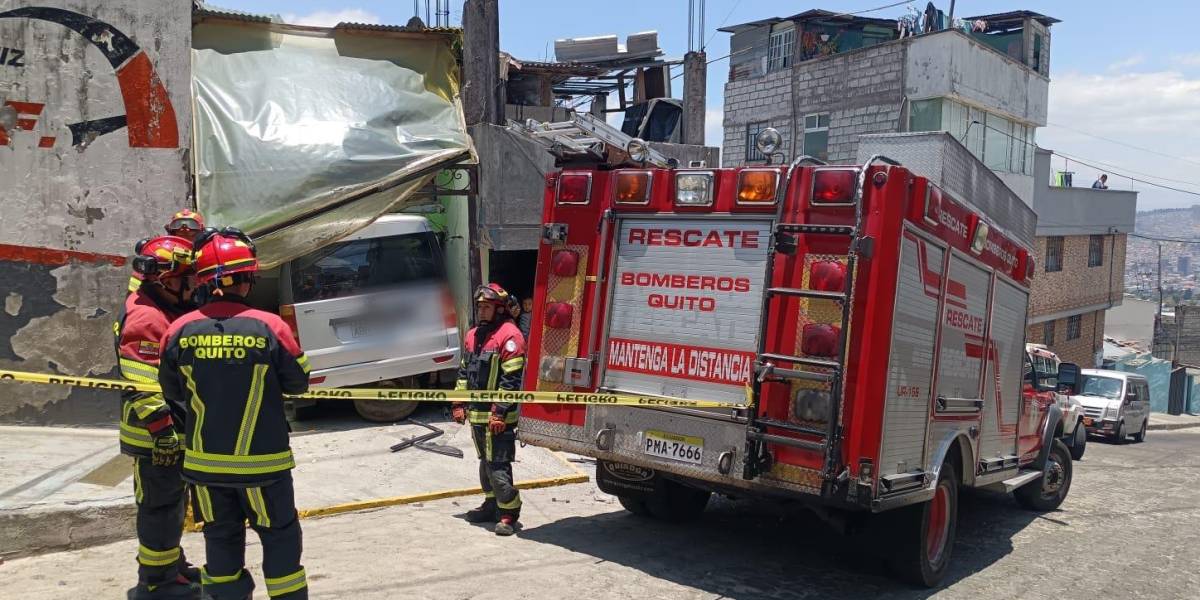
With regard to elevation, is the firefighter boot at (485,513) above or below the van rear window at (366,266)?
below

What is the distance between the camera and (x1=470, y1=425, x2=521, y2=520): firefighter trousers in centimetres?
661

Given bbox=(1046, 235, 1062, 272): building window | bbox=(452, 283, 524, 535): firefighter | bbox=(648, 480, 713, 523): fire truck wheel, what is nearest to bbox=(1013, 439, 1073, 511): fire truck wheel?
bbox=(648, 480, 713, 523): fire truck wheel

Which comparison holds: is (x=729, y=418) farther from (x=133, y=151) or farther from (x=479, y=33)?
(x=479, y=33)

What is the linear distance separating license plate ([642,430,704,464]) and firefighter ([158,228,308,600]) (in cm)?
228

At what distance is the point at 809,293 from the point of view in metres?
5.25

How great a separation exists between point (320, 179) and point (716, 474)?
5807 millimetres

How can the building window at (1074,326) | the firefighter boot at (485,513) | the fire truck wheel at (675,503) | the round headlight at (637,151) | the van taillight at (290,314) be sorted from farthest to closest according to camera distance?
the building window at (1074,326)
the van taillight at (290,314)
the fire truck wheel at (675,503)
the firefighter boot at (485,513)
the round headlight at (637,151)

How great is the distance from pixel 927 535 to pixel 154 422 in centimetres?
449

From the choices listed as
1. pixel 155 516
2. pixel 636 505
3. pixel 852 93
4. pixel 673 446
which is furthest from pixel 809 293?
pixel 852 93

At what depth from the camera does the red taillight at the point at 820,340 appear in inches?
203

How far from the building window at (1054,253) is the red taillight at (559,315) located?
26509 millimetres

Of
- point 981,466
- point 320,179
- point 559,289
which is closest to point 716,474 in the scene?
point 559,289

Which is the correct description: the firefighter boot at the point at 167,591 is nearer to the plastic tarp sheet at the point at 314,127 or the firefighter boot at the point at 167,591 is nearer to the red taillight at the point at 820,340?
the red taillight at the point at 820,340

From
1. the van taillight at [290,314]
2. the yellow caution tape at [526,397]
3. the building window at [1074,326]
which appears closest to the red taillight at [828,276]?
the yellow caution tape at [526,397]
